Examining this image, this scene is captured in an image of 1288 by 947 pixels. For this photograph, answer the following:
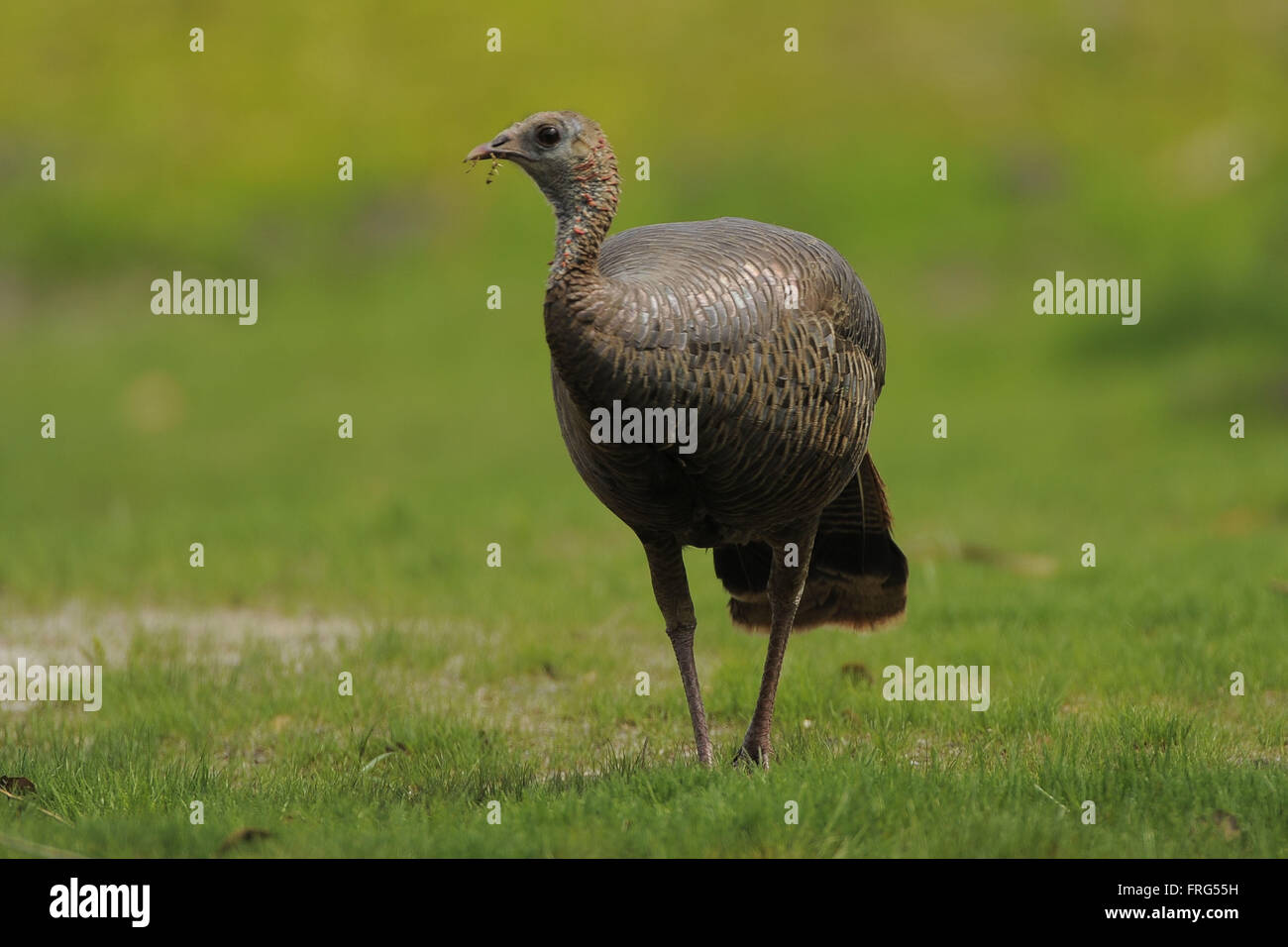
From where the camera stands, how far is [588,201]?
4.74 metres

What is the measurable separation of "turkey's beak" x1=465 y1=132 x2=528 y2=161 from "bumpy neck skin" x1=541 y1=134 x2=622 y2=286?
0.48ft

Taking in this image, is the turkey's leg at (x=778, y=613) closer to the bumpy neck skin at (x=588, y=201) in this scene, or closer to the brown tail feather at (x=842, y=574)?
the brown tail feather at (x=842, y=574)

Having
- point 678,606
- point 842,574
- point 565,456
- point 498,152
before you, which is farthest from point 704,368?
point 565,456

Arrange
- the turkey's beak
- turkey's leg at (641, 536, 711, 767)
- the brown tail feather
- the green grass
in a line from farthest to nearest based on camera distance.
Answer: the brown tail feather, turkey's leg at (641, 536, 711, 767), the green grass, the turkey's beak

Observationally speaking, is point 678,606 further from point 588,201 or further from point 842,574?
point 588,201

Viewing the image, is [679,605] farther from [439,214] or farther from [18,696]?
[439,214]

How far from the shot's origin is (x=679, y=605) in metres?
5.61

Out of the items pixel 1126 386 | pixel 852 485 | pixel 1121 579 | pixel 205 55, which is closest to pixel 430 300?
pixel 205 55

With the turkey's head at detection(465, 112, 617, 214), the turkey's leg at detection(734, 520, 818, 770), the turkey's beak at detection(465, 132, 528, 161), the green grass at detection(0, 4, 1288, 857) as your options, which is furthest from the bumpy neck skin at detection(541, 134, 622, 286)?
the green grass at detection(0, 4, 1288, 857)

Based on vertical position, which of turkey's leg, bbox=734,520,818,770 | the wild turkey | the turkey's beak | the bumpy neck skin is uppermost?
the turkey's beak

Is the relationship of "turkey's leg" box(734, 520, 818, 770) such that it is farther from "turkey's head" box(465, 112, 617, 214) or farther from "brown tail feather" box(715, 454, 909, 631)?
"turkey's head" box(465, 112, 617, 214)

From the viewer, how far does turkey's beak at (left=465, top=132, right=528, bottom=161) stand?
4.59 metres

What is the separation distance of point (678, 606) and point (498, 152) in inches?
70.3

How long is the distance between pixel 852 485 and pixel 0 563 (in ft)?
19.1
